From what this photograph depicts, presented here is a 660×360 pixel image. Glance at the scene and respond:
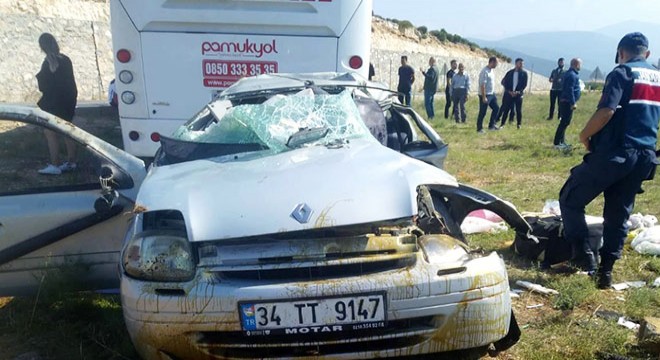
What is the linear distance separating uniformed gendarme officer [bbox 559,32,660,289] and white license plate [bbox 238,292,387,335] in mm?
2066

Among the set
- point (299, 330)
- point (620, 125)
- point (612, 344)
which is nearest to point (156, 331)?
point (299, 330)

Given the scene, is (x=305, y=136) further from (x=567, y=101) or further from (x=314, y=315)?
(x=567, y=101)

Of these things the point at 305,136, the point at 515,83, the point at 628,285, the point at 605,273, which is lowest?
the point at 628,285

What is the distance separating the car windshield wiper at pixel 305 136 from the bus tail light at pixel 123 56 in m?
3.22

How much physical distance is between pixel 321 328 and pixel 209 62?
14.0 feet

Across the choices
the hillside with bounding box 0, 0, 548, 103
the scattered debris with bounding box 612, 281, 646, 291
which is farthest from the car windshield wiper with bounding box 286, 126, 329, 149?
the hillside with bounding box 0, 0, 548, 103

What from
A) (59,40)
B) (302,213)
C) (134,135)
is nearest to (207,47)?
(134,135)

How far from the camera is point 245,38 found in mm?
5801

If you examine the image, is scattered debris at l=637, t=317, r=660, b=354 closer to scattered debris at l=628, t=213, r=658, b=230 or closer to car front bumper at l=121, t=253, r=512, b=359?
car front bumper at l=121, t=253, r=512, b=359

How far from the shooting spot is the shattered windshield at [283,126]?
3242 mm

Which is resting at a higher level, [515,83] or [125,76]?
[125,76]

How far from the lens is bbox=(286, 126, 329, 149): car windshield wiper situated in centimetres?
320

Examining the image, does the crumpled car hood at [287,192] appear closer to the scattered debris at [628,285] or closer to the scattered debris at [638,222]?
the scattered debris at [628,285]

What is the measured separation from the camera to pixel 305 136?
3.24 m
